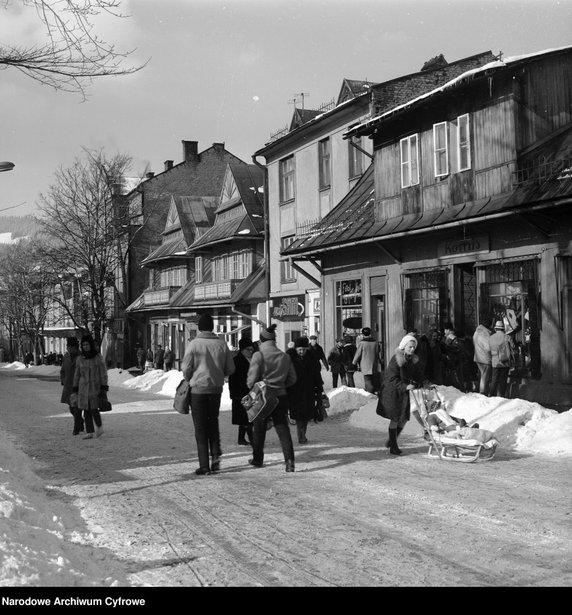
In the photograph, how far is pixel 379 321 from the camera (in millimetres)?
23422

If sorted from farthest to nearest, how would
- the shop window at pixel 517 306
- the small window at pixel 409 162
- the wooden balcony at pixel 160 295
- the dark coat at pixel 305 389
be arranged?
the wooden balcony at pixel 160 295 < the small window at pixel 409 162 < the shop window at pixel 517 306 < the dark coat at pixel 305 389

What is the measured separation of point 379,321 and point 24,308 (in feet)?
173

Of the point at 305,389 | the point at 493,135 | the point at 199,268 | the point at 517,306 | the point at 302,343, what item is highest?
the point at 493,135

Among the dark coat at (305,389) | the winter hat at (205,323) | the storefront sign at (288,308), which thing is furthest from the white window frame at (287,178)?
the winter hat at (205,323)

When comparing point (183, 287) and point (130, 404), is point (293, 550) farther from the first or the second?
point (183, 287)

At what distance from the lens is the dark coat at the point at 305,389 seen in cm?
1235

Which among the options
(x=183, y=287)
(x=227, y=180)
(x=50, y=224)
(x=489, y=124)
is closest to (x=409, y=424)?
(x=489, y=124)

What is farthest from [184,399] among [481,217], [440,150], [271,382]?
[440,150]

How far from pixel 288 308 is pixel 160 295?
19686mm

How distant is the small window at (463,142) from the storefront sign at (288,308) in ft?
39.7

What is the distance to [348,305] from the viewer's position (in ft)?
81.7

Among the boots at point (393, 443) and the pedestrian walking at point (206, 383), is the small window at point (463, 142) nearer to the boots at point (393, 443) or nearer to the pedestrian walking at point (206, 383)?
the boots at point (393, 443)

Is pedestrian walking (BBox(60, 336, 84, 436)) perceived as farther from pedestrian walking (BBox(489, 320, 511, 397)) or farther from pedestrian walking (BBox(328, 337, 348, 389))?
pedestrian walking (BBox(489, 320, 511, 397))

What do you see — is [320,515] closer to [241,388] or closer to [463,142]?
[241,388]
